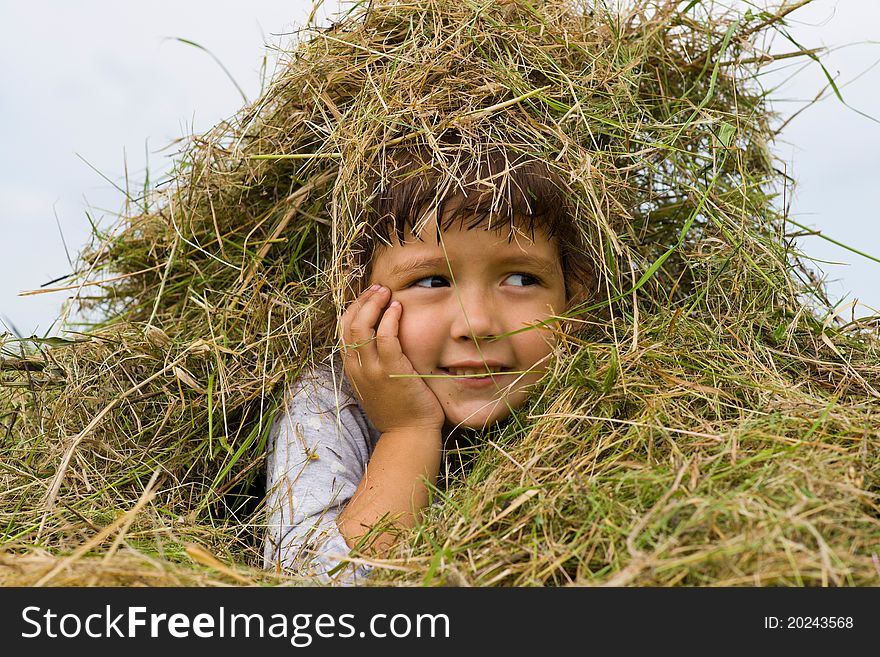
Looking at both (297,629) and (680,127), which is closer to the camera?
(297,629)

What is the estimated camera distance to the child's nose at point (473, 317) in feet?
7.88

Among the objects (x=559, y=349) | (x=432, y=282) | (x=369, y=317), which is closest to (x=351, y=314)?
(x=369, y=317)

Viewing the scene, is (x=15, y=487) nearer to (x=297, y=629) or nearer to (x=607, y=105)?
(x=297, y=629)

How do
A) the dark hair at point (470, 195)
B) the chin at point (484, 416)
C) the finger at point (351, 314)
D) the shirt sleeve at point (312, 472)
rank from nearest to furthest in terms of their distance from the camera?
1. the shirt sleeve at point (312, 472)
2. the dark hair at point (470, 195)
3. the chin at point (484, 416)
4. the finger at point (351, 314)

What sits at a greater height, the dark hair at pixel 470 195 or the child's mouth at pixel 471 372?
the dark hair at pixel 470 195

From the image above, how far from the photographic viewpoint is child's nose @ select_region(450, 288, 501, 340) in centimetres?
240

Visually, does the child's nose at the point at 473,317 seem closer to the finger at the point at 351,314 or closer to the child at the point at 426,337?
the child at the point at 426,337

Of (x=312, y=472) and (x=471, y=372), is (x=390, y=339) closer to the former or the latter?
(x=471, y=372)

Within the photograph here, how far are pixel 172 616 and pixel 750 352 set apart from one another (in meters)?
1.85

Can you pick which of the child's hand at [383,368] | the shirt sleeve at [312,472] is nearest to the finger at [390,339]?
the child's hand at [383,368]

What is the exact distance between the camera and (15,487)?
2564mm

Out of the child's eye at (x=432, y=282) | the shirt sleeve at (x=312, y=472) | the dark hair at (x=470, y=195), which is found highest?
the dark hair at (x=470, y=195)

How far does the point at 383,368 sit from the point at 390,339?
0.11 meters

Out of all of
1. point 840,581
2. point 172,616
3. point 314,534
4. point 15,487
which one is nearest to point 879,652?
point 840,581
